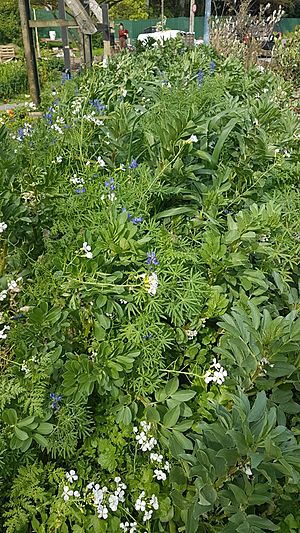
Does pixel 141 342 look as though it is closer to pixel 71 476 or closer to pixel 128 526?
pixel 71 476

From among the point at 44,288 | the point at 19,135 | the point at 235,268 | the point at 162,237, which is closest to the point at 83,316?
the point at 44,288

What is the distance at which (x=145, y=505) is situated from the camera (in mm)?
1559

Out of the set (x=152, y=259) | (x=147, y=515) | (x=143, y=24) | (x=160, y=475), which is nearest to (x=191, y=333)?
(x=152, y=259)

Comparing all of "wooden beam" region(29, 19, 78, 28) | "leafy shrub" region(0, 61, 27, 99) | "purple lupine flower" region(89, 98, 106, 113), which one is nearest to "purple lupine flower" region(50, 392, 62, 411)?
"purple lupine flower" region(89, 98, 106, 113)

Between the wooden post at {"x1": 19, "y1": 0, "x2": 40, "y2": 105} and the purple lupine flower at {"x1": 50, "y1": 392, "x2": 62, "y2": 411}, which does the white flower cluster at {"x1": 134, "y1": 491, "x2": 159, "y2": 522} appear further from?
the wooden post at {"x1": 19, "y1": 0, "x2": 40, "y2": 105}

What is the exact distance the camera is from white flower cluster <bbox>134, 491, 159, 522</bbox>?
152 cm

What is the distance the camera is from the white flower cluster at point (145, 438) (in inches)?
61.5

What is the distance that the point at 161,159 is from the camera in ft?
6.35

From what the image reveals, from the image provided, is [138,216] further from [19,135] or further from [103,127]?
[19,135]

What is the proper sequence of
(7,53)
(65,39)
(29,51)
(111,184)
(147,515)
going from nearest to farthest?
1. (147,515)
2. (111,184)
3. (29,51)
4. (65,39)
5. (7,53)

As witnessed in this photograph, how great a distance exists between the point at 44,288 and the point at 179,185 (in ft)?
2.30

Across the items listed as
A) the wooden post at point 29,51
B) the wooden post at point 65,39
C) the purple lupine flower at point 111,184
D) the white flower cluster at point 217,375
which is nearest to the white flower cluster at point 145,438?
the white flower cluster at point 217,375

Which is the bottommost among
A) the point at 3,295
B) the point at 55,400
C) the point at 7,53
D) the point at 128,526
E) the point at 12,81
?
the point at 7,53

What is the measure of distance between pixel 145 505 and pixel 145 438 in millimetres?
204
